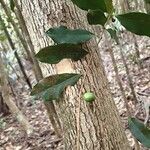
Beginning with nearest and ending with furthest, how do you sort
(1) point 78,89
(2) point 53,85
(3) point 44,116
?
(2) point 53,85 < (1) point 78,89 < (3) point 44,116

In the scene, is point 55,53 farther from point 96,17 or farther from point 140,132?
point 140,132

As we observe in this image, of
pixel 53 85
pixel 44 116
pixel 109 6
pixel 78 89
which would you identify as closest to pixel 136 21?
pixel 109 6

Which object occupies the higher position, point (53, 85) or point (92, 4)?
point (92, 4)

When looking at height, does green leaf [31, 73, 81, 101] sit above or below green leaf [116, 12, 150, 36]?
below

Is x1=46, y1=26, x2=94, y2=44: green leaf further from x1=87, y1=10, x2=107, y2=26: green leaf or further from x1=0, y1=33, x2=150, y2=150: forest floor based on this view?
x1=0, y1=33, x2=150, y2=150: forest floor

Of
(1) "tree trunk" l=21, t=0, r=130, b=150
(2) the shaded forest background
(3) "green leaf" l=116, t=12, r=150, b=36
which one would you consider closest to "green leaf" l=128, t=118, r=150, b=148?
(3) "green leaf" l=116, t=12, r=150, b=36

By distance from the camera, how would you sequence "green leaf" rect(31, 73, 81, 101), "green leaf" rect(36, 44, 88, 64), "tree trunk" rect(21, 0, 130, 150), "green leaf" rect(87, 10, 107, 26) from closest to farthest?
"green leaf" rect(87, 10, 107, 26) → "green leaf" rect(36, 44, 88, 64) → "green leaf" rect(31, 73, 81, 101) → "tree trunk" rect(21, 0, 130, 150)
